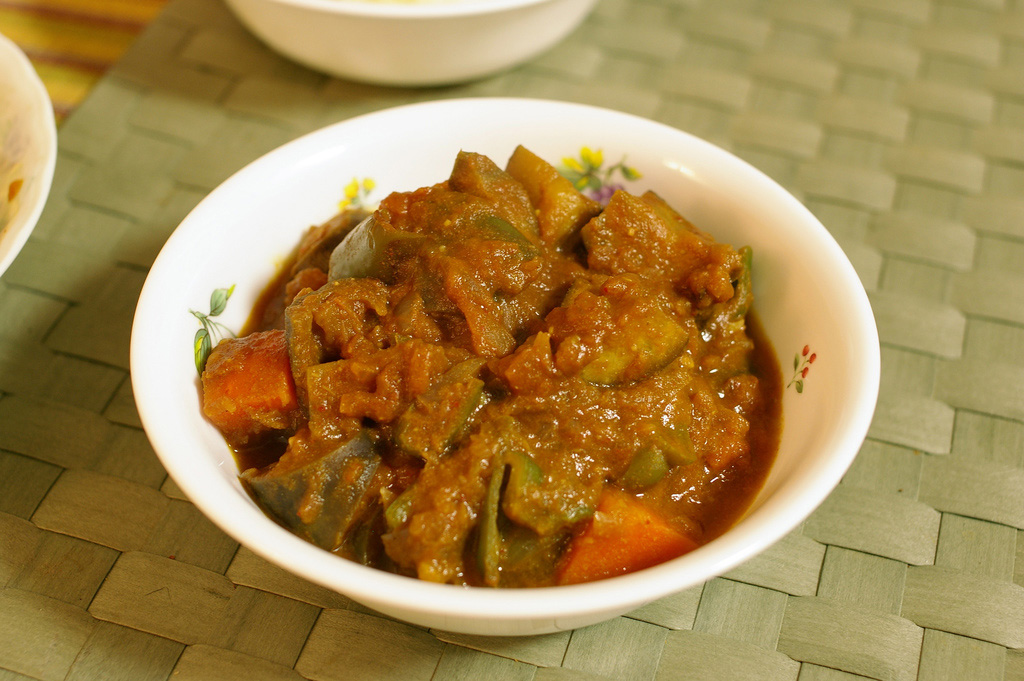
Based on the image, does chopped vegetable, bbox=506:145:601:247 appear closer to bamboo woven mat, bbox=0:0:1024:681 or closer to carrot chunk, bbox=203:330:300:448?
carrot chunk, bbox=203:330:300:448

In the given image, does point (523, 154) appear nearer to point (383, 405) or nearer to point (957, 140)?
point (383, 405)

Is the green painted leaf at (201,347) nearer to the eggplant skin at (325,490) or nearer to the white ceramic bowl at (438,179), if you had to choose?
the white ceramic bowl at (438,179)

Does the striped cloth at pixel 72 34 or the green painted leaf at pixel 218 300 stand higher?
the green painted leaf at pixel 218 300

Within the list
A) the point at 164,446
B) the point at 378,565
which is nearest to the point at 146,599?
the point at 164,446


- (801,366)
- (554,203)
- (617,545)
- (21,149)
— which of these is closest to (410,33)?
(554,203)

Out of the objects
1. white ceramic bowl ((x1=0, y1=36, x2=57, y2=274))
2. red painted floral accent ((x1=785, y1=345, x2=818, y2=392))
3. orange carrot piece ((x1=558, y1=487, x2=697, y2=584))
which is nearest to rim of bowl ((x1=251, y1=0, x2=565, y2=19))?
white ceramic bowl ((x1=0, y1=36, x2=57, y2=274))

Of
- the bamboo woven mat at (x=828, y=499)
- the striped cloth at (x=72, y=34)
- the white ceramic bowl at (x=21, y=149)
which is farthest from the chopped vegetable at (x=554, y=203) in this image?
the striped cloth at (x=72, y=34)

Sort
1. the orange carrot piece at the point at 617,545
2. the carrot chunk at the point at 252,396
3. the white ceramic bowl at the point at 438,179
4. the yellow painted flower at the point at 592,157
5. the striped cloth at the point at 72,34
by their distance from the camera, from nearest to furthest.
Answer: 1. the white ceramic bowl at the point at 438,179
2. the orange carrot piece at the point at 617,545
3. the carrot chunk at the point at 252,396
4. the yellow painted flower at the point at 592,157
5. the striped cloth at the point at 72,34
